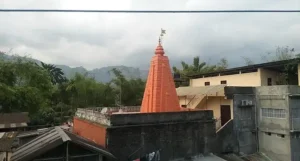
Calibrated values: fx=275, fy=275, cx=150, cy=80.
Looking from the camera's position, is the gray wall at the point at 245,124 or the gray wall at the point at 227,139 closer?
the gray wall at the point at 227,139

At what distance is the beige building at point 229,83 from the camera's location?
69.2 feet

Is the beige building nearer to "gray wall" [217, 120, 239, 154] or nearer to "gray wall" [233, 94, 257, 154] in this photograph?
"gray wall" [233, 94, 257, 154]

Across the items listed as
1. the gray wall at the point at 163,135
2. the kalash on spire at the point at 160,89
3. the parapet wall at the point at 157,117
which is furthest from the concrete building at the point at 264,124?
the kalash on spire at the point at 160,89

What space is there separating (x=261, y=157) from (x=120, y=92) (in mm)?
23672

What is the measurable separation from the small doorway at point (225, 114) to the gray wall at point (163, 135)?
3444 mm

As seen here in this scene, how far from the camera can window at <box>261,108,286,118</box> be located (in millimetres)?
18336

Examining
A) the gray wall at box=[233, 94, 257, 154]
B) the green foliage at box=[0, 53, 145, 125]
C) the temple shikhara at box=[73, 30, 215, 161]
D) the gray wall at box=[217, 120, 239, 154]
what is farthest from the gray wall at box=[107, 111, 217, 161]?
the green foliage at box=[0, 53, 145, 125]

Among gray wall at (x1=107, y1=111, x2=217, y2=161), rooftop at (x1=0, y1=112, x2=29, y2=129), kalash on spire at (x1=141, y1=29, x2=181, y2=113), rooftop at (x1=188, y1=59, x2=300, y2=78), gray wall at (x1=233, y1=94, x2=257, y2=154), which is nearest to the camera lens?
gray wall at (x1=107, y1=111, x2=217, y2=161)

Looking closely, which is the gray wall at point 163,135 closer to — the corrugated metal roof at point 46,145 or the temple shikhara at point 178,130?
the temple shikhara at point 178,130

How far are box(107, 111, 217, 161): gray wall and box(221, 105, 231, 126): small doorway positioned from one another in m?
3.44

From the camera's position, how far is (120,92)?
39.3 meters

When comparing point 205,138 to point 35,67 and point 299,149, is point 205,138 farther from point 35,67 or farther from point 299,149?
point 35,67

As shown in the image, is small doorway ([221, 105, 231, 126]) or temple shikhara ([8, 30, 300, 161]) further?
small doorway ([221, 105, 231, 126])

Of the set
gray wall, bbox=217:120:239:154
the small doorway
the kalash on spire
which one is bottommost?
gray wall, bbox=217:120:239:154
